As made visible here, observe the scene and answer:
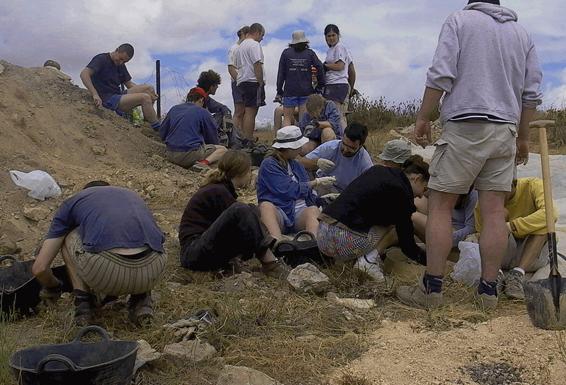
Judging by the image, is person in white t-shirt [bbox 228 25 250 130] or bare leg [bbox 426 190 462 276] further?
person in white t-shirt [bbox 228 25 250 130]

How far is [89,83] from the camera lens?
966cm

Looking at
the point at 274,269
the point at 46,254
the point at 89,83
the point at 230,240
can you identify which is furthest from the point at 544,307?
the point at 89,83

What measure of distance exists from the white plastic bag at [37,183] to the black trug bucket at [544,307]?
4.74 metres

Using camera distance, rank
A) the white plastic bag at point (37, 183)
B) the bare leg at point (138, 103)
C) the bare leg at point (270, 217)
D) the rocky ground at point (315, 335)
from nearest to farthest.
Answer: the rocky ground at point (315, 335) → the bare leg at point (270, 217) → the white plastic bag at point (37, 183) → the bare leg at point (138, 103)

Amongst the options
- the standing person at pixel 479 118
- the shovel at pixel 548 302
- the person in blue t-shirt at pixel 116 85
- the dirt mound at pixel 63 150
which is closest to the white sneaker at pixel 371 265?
the standing person at pixel 479 118

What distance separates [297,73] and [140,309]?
17.6ft

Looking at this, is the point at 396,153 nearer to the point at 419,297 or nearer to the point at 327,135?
the point at 419,297

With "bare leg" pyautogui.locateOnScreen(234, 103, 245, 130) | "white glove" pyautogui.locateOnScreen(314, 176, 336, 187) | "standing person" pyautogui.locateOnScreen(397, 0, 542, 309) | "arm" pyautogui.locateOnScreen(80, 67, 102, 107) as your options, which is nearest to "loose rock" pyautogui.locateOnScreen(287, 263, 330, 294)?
"standing person" pyautogui.locateOnScreen(397, 0, 542, 309)

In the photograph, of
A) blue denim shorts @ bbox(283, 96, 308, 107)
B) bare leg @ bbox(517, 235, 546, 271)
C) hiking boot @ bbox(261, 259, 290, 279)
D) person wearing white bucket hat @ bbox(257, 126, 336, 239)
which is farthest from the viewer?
blue denim shorts @ bbox(283, 96, 308, 107)

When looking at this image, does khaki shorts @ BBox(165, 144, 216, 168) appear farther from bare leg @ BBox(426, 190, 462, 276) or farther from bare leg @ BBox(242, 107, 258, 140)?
bare leg @ BBox(426, 190, 462, 276)

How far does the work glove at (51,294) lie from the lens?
447cm

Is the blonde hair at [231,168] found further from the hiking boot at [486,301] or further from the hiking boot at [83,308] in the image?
the hiking boot at [486,301]

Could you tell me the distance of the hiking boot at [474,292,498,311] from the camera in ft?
13.8

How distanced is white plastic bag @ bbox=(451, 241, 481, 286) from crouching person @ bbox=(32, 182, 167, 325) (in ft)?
6.10
